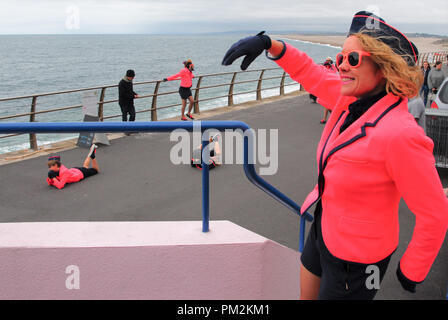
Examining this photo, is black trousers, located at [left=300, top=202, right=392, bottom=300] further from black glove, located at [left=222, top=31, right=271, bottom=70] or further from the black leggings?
the black leggings

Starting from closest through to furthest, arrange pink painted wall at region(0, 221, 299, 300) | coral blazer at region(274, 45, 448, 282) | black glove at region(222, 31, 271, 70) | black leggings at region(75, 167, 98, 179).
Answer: coral blazer at region(274, 45, 448, 282), black glove at region(222, 31, 271, 70), pink painted wall at region(0, 221, 299, 300), black leggings at region(75, 167, 98, 179)

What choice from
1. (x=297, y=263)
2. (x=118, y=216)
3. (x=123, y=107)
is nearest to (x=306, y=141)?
(x=123, y=107)

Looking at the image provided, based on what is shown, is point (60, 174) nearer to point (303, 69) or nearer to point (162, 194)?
point (162, 194)

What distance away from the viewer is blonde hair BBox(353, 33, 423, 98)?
168cm

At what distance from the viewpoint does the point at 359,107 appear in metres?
1.83

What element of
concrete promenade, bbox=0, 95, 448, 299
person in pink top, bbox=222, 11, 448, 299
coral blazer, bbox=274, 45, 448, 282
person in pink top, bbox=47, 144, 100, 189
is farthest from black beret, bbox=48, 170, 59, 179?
coral blazer, bbox=274, 45, 448, 282

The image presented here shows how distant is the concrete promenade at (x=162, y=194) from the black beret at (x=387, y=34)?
2.91m

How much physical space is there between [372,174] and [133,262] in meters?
1.34

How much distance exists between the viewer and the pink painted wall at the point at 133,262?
7.53 ft

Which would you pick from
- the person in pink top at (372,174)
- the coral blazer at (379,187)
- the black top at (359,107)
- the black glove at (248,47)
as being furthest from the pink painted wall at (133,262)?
the black glove at (248,47)

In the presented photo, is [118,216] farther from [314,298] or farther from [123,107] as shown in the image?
[123,107]

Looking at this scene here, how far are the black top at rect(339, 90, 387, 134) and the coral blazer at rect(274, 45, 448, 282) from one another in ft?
0.15

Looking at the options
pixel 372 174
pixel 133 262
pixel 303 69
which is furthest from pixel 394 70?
pixel 133 262

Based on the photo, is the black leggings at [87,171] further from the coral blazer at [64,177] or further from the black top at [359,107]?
the black top at [359,107]
